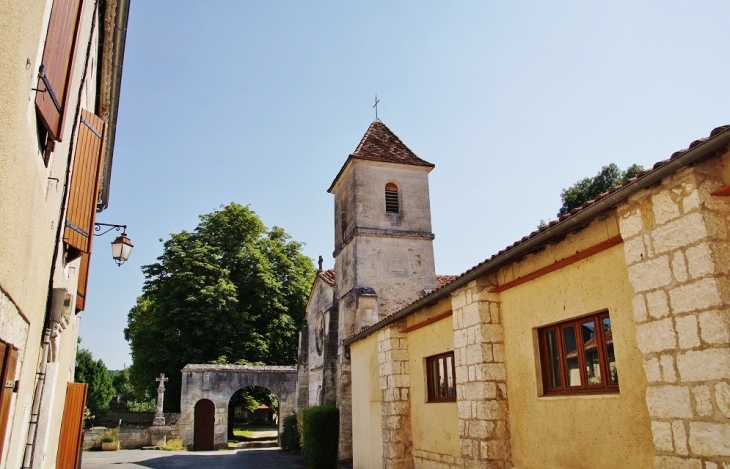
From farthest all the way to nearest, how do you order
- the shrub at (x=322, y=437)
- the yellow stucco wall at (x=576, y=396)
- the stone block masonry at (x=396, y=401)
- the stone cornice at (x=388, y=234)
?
1. the stone cornice at (x=388, y=234)
2. the shrub at (x=322, y=437)
3. the stone block masonry at (x=396, y=401)
4. the yellow stucco wall at (x=576, y=396)

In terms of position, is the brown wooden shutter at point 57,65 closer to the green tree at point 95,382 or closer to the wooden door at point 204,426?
the wooden door at point 204,426

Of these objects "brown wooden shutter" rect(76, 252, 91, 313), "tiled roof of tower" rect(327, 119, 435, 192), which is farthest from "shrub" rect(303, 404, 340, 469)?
"brown wooden shutter" rect(76, 252, 91, 313)

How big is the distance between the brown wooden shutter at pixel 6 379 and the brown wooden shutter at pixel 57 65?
155cm

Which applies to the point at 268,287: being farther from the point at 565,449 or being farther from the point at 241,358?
the point at 565,449

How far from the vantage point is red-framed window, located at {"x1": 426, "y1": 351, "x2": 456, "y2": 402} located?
9531 millimetres

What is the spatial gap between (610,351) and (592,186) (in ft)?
94.9

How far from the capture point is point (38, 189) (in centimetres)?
399

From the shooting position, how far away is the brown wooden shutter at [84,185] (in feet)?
19.9

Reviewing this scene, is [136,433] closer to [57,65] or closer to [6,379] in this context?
[6,379]

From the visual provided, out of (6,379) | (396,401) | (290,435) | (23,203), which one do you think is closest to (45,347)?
(6,379)

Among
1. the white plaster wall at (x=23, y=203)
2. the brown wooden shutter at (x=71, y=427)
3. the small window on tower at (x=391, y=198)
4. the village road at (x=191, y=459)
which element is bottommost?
the village road at (x=191, y=459)

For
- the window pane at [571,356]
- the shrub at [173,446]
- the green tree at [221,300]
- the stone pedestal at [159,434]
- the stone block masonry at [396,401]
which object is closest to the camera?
the window pane at [571,356]

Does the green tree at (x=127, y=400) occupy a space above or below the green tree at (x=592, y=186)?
below

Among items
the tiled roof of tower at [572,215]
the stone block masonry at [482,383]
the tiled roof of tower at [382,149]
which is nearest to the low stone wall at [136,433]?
the tiled roof of tower at [382,149]
